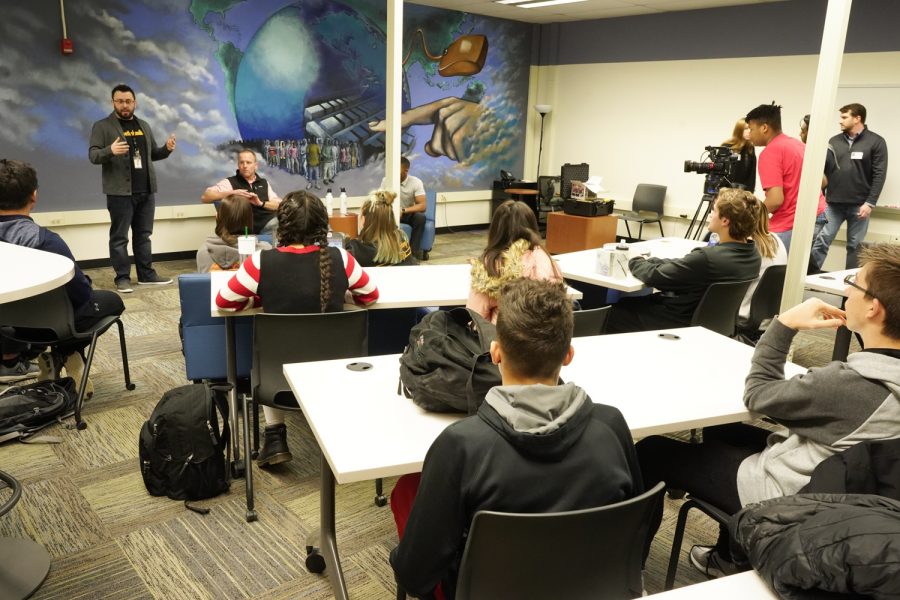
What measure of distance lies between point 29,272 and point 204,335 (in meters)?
0.81

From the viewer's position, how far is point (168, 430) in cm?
257

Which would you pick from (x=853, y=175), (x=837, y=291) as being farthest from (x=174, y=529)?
(x=853, y=175)

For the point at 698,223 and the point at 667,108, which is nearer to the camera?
the point at 698,223

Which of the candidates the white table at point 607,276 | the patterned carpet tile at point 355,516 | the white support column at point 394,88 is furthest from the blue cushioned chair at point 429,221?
the patterned carpet tile at point 355,516

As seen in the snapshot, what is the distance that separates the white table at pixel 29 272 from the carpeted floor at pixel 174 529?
903mm

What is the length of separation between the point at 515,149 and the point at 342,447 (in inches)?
313

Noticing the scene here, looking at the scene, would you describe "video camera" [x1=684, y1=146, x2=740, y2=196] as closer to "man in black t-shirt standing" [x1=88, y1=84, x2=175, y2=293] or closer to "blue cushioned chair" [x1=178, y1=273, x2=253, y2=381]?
"blue cushioned chair" [x1=178, y1=273, x2=253, y2=381]

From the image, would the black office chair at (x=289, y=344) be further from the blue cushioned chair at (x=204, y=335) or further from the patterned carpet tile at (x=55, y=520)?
the patterned carpet tile at (x=55, y=520)

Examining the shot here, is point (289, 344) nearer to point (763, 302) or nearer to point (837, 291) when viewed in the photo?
point (763, 302)

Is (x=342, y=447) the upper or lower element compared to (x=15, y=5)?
lower

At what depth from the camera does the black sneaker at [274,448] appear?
2.79 meters

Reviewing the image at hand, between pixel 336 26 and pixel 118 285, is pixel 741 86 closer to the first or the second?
pixel 336 26

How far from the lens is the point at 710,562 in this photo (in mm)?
2252

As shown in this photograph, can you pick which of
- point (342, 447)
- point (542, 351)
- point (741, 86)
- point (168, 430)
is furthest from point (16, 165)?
point (741, 86)
